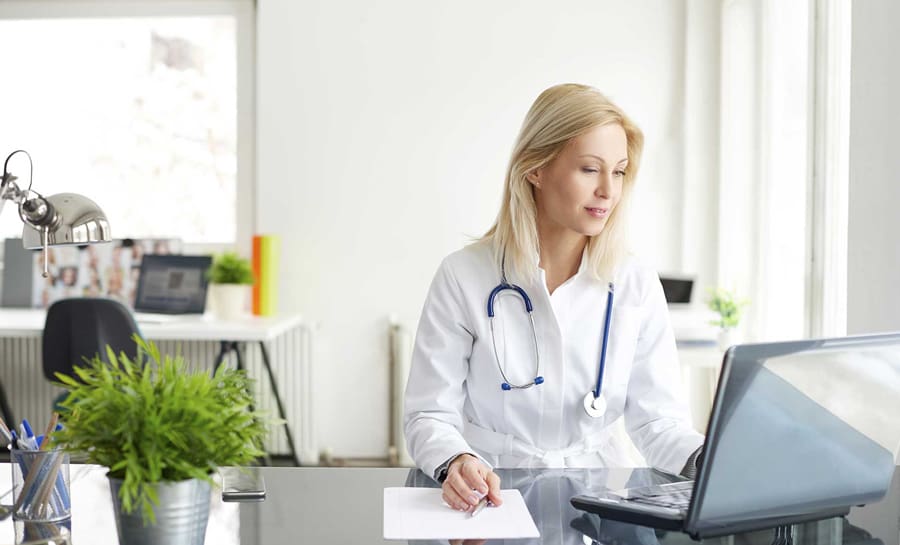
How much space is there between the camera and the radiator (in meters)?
3.99

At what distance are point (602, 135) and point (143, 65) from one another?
313cm

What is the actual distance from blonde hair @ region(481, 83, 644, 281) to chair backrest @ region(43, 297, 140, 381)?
1.77 m

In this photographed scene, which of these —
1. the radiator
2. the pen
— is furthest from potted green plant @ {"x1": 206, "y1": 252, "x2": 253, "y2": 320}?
the pen

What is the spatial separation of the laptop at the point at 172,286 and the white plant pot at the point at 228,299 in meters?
0.08

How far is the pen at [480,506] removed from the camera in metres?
1.11

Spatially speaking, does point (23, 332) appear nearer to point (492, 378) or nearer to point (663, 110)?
point (492, 378)

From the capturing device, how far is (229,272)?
3.71 metres

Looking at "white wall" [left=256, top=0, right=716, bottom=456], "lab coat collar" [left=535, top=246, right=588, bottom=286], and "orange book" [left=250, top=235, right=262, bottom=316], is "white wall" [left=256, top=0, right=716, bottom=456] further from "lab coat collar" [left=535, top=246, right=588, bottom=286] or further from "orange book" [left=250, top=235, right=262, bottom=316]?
"lab coat collar" [left=535, top=246, right=588, bottom=286]

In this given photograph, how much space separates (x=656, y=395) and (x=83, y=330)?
84.9 inches

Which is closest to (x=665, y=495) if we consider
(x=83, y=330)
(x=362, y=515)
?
(x=362, y=515)

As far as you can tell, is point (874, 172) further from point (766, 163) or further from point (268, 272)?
point (268, 272)

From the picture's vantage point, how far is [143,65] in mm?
4160

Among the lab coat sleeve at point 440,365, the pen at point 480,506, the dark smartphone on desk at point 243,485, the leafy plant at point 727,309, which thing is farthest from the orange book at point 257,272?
the pen at point 480,506

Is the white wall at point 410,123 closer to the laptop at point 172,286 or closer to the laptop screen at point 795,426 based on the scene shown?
the laptop at point 172,286
